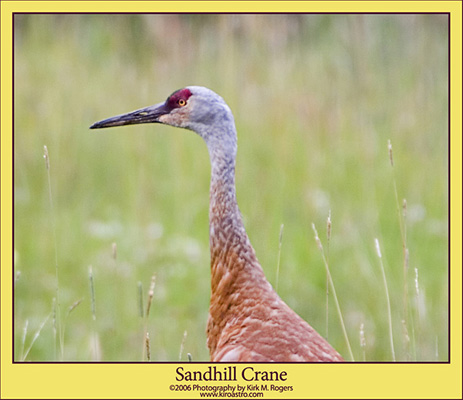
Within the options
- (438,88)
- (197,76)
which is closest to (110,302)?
(197,76)

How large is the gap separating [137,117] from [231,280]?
700 mm

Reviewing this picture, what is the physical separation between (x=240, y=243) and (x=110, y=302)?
1.82 metres

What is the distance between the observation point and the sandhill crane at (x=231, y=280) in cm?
231

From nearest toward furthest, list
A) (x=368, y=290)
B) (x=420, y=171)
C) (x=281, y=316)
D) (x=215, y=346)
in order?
(x=281, y=316)
(x=215, y=346)
(x=368, y=290)
(x=420, y=171)

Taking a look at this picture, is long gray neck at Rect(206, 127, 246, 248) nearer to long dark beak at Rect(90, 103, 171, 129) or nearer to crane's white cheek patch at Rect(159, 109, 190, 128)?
crane's white cheek patch at Rect(159, 109, 190, 128)

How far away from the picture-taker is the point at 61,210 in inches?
179

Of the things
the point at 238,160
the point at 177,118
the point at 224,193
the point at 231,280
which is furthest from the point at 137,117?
the point at 238,160

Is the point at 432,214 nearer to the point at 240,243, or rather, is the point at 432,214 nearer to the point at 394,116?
the point at 394,116

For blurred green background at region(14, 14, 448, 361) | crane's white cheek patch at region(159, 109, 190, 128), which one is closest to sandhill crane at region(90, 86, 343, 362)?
crane's white cheek patch at region(159, 109, 190, 128)

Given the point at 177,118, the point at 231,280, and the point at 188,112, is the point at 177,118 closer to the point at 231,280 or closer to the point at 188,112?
the point at 188,112

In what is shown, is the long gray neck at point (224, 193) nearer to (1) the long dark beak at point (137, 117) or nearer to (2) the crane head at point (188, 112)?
(2) the crane head at point (188, 112)

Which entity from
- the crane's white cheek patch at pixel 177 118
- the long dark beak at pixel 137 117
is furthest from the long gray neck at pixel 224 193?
the long dark beak at pixel 137 117

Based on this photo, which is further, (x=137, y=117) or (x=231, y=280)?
(x=137, y=117)

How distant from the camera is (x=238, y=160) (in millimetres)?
4559
